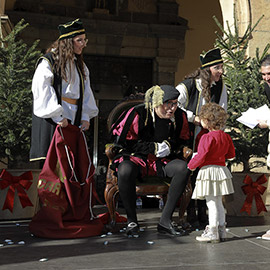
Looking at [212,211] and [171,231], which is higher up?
[212,211]

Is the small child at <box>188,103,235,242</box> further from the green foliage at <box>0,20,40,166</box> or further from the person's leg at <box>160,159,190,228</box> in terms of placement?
the green foliage at <box>0,20,40,166</box>

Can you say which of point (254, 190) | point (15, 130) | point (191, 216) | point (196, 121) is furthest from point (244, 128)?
point (15, 130)

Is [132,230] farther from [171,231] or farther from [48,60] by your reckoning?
[48,60]

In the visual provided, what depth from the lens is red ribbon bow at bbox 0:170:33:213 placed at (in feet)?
15.4

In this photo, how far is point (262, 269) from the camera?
258 centimetres

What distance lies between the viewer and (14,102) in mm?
4844

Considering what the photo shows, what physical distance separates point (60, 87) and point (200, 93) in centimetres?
145

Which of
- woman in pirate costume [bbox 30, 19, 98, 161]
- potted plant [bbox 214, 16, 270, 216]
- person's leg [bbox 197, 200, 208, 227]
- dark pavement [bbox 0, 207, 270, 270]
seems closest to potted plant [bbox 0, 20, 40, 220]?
dark pavement [bbox 0, 207, 270, 270]

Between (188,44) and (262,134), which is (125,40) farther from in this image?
(262,134)

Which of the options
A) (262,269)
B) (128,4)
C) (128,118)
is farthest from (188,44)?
(262,269)

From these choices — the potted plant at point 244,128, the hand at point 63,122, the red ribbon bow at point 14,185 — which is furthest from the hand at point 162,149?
the red ribbon bow at point 14,185

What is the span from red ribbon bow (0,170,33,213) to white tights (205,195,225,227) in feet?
7.18

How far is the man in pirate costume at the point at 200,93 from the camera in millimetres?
4371

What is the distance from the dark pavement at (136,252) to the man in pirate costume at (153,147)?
312 millimetres
